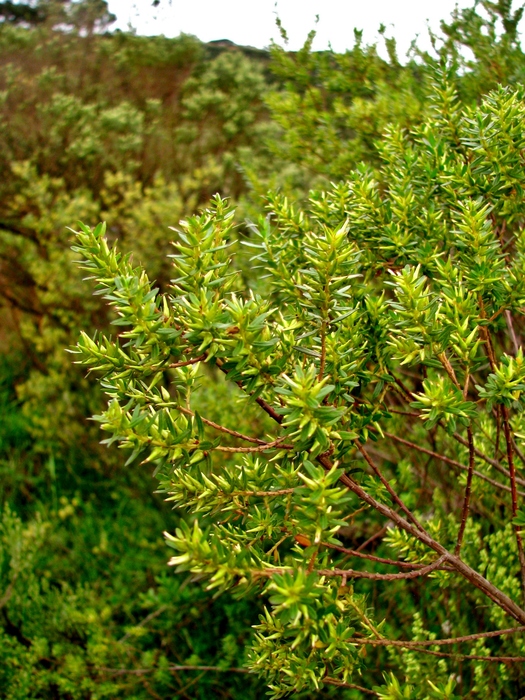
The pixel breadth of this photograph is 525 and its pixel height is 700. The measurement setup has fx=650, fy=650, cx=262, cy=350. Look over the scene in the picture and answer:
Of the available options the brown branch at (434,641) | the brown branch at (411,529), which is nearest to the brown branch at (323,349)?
the brown branch at (411,529)

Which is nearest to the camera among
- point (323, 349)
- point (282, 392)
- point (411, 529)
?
point (282, 392)

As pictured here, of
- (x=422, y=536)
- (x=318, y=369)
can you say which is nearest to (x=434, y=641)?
(x=422, y=536)

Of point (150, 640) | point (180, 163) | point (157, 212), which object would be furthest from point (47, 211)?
point (150, 640)

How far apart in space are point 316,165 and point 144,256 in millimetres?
2477

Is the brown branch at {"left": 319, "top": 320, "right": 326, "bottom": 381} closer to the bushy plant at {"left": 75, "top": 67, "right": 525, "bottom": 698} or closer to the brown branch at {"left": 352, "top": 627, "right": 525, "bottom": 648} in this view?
the bushy plant at {"left": 75, "top": 67, "right": 525, "bottom": 698}

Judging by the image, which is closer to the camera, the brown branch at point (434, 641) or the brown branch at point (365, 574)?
the brown branch at point (365, 574)

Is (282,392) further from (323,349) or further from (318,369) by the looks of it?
(318,369)

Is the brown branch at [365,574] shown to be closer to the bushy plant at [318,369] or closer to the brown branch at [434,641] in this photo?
the bushy plant at [318,369]

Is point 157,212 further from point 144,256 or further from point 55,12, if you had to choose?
point 55,12

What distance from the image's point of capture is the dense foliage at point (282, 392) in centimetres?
116

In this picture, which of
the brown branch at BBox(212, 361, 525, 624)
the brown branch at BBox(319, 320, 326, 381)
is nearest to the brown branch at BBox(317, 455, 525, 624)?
the brown branch at BBox(212, 361, 525, 624)

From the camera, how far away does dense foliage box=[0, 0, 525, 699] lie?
1.16m

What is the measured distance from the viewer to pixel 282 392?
1.05 metres

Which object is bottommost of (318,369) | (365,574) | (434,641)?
(434,641)
